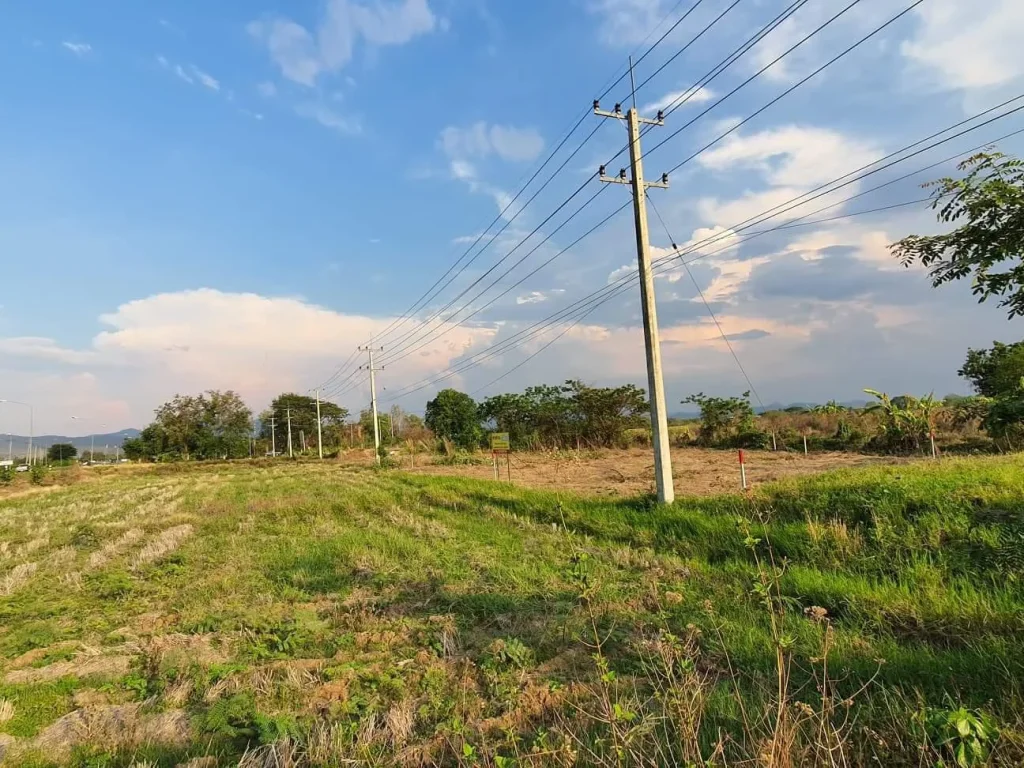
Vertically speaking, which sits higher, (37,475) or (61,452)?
(61,452)

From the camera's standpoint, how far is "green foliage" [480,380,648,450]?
38.5 meters

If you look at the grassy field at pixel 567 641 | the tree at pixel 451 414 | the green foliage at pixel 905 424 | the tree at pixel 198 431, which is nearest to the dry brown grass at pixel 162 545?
the grassy field at pixel 567 641

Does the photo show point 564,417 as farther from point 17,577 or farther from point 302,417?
point 302,417

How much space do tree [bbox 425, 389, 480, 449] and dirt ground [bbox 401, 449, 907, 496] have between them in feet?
60.7

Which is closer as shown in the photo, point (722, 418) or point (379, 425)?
point (722, 418)

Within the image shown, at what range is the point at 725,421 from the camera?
3281 cm

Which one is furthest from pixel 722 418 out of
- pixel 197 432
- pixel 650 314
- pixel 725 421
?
pixel 197 432

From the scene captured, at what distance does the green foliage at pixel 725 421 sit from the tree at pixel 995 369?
10.5 m

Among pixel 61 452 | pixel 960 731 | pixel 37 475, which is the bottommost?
pixel 37 475

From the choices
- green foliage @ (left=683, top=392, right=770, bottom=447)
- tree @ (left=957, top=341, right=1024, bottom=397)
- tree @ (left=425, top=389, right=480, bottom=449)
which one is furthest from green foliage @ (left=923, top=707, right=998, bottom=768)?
tree @ (left=425, top=389, right=480, bottom=449)

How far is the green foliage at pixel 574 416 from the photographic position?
126 feet

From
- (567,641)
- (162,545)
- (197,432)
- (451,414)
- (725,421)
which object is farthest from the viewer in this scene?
(197,432)

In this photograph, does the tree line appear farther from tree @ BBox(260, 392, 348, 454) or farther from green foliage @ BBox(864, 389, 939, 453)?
tree @ BBox(260, 392, 348, 454)

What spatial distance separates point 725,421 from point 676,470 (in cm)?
1449
